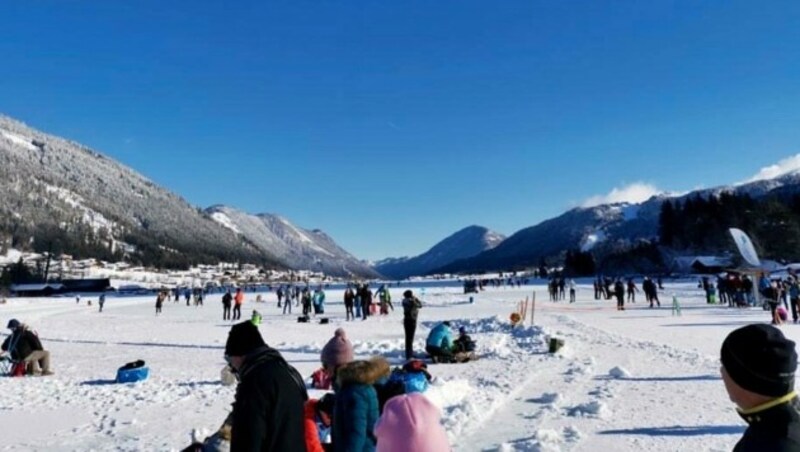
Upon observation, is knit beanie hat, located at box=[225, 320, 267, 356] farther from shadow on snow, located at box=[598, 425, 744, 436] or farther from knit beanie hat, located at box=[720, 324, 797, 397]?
shadow on snow, located at box=[598, 425, 744, 436]

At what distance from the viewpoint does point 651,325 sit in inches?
760

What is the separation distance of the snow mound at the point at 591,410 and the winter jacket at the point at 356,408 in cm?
450

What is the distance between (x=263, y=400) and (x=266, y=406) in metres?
0.04

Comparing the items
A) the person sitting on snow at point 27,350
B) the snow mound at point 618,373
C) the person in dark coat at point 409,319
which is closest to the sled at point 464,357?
the person in dark coat at point 409,319

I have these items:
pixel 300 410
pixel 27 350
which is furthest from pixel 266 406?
pixel 27 350

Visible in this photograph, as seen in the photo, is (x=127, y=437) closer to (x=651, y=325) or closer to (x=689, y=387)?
(x=689, y=387)

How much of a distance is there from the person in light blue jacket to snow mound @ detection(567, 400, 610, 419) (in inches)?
201

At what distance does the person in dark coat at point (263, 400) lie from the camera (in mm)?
2869

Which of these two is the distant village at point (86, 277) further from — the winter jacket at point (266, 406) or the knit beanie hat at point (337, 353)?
the winter jacket at point (266, 406)

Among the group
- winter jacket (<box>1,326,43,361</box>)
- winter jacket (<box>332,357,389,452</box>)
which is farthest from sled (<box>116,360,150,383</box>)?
winter jacket (<box>332,357,389,452</box>)

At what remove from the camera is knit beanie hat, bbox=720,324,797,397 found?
2000mm

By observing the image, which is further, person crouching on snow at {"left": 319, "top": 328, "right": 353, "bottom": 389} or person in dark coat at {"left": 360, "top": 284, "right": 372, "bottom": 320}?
person in dark coat at {"left": 360, "top": 284, "right": 372, "bottom": 320}

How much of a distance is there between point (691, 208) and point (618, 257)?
1615 centimetres

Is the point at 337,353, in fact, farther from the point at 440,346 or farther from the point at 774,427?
the point at 440,346
